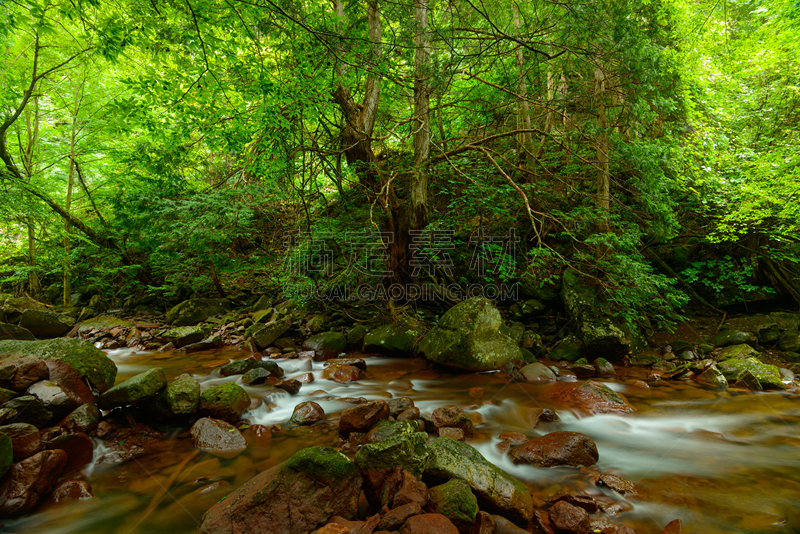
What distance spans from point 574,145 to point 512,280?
12.3 feet

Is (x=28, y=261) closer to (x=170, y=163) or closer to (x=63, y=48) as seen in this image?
(x=63, y=48)

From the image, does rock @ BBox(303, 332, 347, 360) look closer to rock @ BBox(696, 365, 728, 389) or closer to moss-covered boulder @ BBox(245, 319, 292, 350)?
moss-covered boulder @ BBox(245, 319, 292, 350)

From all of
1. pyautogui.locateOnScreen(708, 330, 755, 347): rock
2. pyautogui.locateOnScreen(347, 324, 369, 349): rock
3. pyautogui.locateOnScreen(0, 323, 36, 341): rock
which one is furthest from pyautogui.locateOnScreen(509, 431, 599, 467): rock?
pyautogui.locateOnScreen(0, 323, 36, 341): rock

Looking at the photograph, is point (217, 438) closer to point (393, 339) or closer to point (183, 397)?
point (183, 397)

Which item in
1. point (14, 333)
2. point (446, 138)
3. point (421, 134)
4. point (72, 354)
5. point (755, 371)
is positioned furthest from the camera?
point (446, 138)

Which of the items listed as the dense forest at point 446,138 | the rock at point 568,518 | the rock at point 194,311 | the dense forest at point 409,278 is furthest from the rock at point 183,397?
the rock at point 194,311

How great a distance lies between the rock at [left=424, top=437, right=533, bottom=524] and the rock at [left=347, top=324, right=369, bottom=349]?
4923 millimetres

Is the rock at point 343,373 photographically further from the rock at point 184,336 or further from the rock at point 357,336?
the rock at point 184,336

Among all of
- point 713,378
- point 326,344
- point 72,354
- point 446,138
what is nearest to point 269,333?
point 326,344

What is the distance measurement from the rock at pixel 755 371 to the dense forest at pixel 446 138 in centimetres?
140

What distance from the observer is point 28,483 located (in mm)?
2889

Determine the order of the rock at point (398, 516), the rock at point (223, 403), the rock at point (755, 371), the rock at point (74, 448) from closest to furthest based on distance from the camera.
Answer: the rock at point (398, 516)
the rock at point (74, 448)
the rock at point (223, 403)
the rock at point (755, 371)

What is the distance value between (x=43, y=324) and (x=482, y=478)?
36.4 feet

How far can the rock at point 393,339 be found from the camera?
7.26 metres
